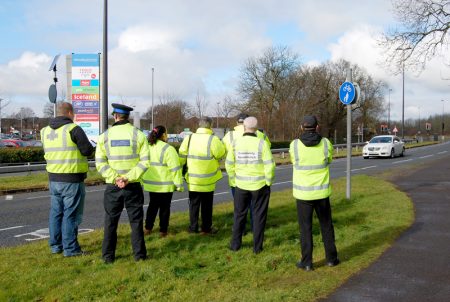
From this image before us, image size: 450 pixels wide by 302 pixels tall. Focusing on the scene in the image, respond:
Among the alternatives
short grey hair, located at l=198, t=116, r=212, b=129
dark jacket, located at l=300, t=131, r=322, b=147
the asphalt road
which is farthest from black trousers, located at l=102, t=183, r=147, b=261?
the asphalt road

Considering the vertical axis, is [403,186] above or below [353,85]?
below

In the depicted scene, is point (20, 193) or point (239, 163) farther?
point (20, 193)

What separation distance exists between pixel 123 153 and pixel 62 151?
902 millimetres

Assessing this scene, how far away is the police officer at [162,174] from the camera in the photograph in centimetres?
696

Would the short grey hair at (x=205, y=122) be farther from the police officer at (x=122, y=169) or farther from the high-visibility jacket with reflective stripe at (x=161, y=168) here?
the police officer at (x=122, y=169)

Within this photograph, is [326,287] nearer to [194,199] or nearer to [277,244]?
[277,244]

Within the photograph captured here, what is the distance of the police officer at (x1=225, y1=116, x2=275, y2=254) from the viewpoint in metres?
6.20

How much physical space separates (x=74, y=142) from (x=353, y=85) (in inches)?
272

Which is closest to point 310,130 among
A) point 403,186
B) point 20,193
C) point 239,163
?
point 239,163

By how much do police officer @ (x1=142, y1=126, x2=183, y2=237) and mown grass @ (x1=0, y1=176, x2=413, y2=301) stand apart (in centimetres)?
51

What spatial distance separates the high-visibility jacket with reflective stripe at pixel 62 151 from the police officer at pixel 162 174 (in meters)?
1.25

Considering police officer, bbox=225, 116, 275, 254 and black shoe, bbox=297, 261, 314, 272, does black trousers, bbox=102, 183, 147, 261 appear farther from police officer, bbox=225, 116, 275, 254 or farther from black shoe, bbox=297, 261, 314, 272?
black shoe, bbox=297, 261, 314, 272

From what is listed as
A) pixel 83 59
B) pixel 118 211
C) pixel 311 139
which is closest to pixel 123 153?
pixel 118 211

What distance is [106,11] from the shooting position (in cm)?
1650
